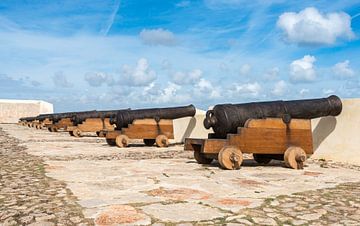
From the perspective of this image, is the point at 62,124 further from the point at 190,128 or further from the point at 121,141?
the point at 121,141

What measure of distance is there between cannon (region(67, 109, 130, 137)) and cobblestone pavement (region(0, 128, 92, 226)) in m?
12.5

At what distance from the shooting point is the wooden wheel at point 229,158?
21.4 feet

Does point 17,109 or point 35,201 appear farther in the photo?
point 17,109

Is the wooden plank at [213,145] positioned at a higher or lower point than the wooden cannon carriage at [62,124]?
lower

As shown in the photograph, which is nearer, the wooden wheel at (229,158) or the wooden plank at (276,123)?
the wooden wheel at (229,158)

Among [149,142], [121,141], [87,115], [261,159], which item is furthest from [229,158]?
[87,115]

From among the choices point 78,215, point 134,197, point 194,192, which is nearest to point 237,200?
point 194,192

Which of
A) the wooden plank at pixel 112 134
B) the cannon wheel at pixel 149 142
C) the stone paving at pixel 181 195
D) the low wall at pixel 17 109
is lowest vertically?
the stone paving at pixel 181 195

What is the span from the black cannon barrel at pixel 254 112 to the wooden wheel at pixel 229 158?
555 millimetres

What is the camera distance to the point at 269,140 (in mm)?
7000

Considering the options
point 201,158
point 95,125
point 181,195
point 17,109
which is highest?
point 17,109

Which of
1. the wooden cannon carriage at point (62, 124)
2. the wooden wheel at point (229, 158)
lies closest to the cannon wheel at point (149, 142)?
the wooden wheel at point (229, 158)

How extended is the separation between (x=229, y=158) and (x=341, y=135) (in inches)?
122

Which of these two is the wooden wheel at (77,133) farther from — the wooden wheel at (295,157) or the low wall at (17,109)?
the low wall at (17,109)
